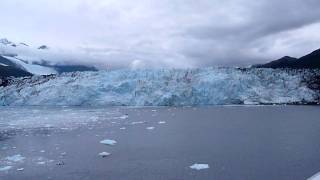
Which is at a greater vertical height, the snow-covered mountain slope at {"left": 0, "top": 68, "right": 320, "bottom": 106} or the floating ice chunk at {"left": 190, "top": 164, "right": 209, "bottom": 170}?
the snow-covered mountain slope at {"left": 0, "top": 68, "right": 320, "bottom": 106}

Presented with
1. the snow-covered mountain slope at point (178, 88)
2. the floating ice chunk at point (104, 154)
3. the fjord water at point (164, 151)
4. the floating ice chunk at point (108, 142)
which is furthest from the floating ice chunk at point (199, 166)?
the snow-covered mountain slope at point (178, 88)

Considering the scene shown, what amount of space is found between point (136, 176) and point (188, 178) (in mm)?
1130

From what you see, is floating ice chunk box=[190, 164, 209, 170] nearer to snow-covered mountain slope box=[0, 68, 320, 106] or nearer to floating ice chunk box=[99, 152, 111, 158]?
floating ice chunk box=[99, 152, 111, 158]

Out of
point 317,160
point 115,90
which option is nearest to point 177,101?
point 115,90

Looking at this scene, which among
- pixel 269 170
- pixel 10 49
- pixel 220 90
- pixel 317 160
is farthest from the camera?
pixel 10 49

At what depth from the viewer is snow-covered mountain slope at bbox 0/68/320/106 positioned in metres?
35.0

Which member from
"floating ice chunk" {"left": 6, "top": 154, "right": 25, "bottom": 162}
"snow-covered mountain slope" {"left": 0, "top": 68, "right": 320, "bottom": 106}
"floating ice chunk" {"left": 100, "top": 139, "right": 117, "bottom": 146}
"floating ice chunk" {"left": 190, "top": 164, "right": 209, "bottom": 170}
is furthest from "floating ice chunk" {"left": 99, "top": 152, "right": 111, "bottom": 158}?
"snow-covered mountain slope" {"left": 0, "top": 68, "right": 320, "bottom": 106}

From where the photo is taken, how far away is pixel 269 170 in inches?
355

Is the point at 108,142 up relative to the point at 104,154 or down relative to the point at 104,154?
up

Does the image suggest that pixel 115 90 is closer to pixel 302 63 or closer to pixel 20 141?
pixel 20 141

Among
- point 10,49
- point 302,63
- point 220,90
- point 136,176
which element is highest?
point 10,49

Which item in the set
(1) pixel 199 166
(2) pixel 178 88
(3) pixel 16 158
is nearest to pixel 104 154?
(3) pixel 16 158

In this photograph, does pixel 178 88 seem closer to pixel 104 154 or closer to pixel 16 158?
pixel 104 154

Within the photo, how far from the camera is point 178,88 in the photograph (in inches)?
1407
